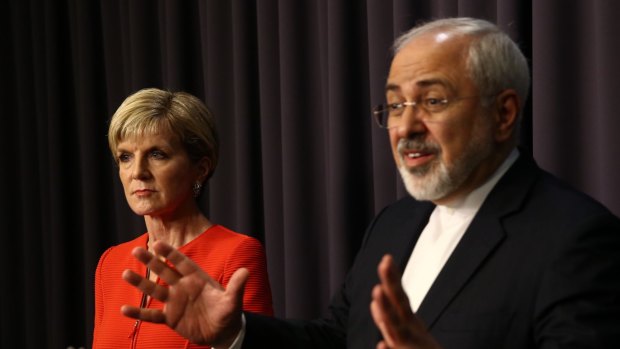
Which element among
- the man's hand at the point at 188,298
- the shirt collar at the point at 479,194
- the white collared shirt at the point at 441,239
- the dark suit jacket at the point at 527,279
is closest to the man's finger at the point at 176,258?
the man's hand at the point at 188,298

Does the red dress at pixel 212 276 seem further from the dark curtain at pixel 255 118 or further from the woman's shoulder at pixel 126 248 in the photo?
the dark curtain at pixel 255 118

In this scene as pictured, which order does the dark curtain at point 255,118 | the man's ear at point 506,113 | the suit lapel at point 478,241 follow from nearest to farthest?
the suit lapel at point 478,241, the man's ear at point 506,113, the dark curtain at point 255,118

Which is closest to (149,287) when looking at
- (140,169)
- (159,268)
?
(159,268)

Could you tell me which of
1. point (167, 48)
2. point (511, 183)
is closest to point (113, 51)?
point (167, 48)

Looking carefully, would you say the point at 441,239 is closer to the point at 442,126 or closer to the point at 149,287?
the point at 442,126

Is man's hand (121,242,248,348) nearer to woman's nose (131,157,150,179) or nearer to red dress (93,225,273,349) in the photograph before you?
red dress (93,225,273,349)

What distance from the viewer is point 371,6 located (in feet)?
9.32

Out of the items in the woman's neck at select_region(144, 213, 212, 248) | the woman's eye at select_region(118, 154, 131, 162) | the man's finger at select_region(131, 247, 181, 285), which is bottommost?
the woman's neck at select_region(144, 213, 212, 248)

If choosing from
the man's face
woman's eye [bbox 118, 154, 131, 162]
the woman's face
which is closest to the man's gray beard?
the man's face

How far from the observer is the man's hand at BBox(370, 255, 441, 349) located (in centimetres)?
143

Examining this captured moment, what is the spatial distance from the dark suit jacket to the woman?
42 centimetres

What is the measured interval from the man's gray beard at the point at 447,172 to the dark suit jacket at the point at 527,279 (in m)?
0.07

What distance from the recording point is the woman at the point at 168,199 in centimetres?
241

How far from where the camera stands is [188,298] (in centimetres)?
187
